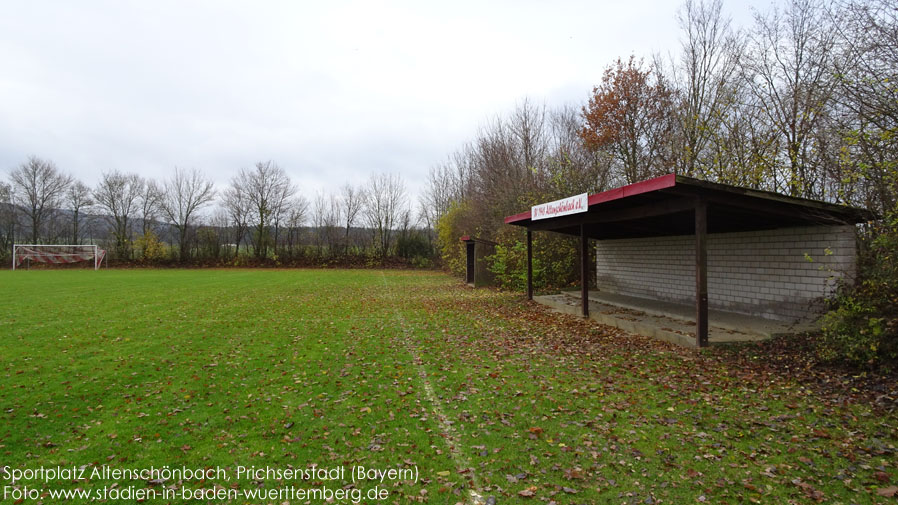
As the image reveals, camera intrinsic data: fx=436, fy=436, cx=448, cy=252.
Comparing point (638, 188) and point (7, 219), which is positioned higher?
point (7, 219)

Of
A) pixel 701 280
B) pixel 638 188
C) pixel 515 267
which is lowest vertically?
pixel 515 267

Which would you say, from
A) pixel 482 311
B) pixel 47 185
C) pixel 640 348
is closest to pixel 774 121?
pixel 640 348

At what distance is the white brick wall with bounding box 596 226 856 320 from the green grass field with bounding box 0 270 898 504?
292cm

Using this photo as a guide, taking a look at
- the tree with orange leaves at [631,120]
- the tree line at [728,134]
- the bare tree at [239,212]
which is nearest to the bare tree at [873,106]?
the tree line at [728,134]

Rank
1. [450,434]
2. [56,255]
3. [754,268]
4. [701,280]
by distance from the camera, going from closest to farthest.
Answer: [450,434] < [701,280] < [754,268] < [56,255]

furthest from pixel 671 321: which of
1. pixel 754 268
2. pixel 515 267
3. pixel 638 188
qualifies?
pixel 515 267

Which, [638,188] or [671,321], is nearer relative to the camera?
[638,188]

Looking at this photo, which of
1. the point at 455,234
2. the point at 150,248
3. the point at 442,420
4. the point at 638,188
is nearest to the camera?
the point at 442,420

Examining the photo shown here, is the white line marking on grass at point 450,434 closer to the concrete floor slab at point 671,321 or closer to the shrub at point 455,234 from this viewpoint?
the concrete floor slab at point 671,321

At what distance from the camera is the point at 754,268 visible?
9.04 meters

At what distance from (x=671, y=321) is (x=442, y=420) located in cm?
639

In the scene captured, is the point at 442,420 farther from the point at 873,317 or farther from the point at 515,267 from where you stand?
the point at 515,267

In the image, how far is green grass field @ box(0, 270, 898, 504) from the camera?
10.6ft

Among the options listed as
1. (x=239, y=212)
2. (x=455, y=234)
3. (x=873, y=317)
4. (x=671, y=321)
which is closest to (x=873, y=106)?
(x=873, y=317)
